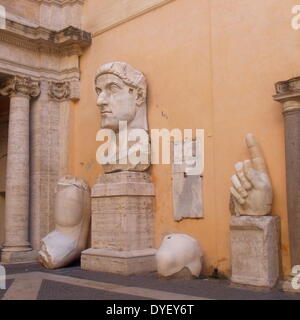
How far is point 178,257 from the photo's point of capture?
19.6 feet

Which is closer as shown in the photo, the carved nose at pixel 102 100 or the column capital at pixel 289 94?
the column capital at pixel 289 94

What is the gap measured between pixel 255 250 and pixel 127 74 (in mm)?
3358

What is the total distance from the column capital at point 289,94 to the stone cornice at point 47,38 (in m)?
4.42

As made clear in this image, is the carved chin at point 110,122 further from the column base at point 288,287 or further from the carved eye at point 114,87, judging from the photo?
the column base at point 288,287

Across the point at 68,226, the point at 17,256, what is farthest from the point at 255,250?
the point at 17,256

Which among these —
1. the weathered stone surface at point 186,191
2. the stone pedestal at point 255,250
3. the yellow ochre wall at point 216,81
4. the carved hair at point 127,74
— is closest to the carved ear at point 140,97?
the carved hair at point 127,74

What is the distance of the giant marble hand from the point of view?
5.37m

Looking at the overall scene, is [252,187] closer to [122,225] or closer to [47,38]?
[122,225]

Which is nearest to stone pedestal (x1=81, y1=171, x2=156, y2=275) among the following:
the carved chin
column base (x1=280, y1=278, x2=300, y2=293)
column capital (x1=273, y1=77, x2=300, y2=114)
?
the carved chin

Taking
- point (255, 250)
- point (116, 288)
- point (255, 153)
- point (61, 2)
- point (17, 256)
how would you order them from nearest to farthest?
point (255, 250) < point (116, 288) < point (255, 153) < point (17, 256) < point (61, 2)

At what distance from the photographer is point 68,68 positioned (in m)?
8.77

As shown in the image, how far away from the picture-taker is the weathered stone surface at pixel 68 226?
285 inches

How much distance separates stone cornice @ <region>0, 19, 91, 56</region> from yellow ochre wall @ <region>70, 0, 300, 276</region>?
3.08 ft
